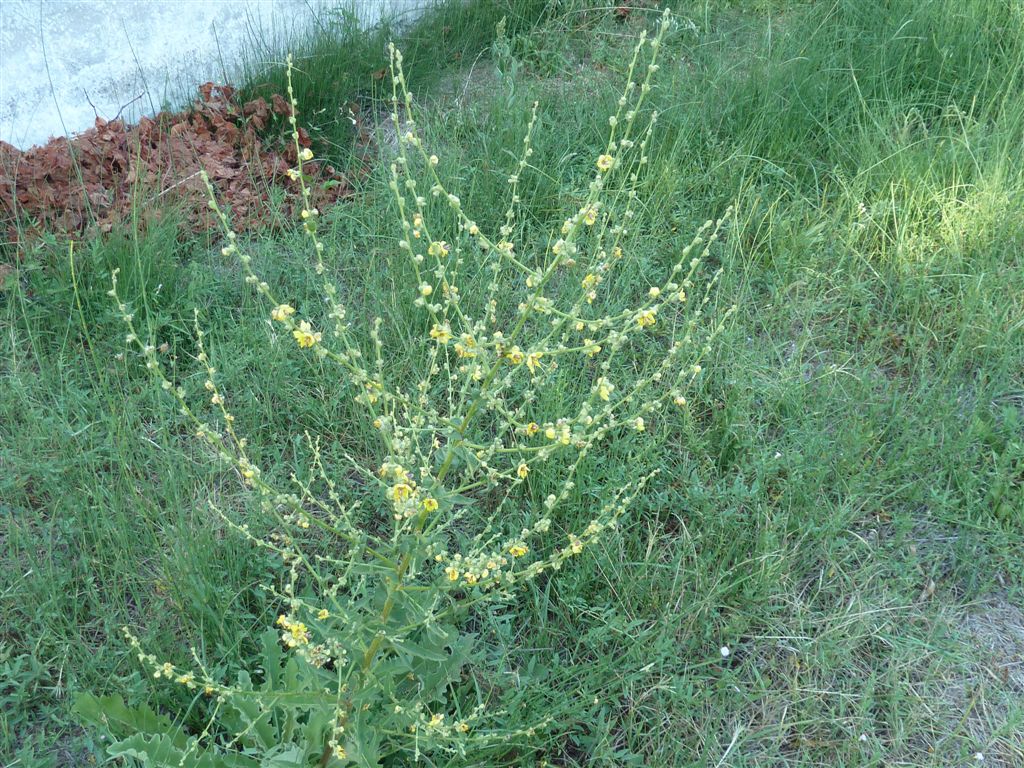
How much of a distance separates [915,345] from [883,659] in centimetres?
122

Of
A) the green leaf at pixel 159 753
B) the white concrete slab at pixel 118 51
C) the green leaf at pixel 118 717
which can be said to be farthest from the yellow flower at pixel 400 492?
the white concrete slab at pixel 118 51

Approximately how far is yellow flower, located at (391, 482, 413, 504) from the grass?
86cm

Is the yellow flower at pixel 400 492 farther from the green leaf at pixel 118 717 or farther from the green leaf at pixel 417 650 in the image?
the green leaf at pixel 118 717

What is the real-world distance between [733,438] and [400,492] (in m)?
1.53

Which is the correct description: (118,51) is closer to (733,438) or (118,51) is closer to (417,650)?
(733,438)

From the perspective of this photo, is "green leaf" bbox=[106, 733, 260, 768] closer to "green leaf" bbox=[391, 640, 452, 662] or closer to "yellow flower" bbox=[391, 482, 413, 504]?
"green leaf" bbox=[391, 640, 452, 662]

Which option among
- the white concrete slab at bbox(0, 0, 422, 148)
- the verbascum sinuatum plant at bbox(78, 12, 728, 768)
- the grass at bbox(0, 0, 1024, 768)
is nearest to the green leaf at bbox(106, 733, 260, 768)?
the verbascum sinuatum plant at bbox(78, 12, 728, 768)

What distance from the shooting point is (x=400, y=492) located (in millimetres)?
1729

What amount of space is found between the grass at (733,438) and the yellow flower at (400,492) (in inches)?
33.9

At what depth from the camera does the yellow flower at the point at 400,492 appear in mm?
1719

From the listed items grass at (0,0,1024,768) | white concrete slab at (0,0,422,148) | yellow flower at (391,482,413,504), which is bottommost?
grass at (0,0,1024,768)

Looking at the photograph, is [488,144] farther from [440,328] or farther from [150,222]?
[440,328]

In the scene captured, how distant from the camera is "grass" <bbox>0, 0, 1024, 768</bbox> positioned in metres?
2.42

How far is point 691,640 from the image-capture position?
254 cm
